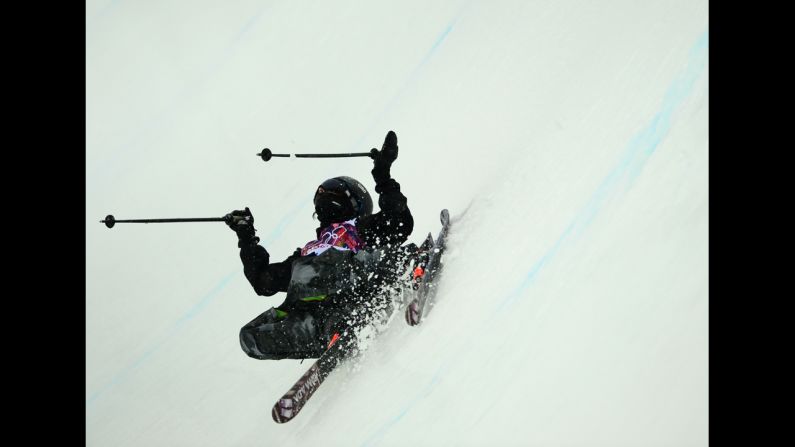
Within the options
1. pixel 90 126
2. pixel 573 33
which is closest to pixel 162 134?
pixel 90 126

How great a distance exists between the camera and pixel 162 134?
7.38 metres

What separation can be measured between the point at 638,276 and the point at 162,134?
194 inches

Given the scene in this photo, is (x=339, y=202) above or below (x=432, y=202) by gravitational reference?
below

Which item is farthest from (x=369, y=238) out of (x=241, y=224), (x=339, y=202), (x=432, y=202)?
(x=432, y=202)

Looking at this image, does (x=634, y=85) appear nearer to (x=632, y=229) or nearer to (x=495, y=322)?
(x=632, y=229)

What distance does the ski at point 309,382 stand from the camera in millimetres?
3992

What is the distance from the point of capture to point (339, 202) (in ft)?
13.9

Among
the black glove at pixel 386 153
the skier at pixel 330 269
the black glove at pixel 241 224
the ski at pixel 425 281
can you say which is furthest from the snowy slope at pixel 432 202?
the black glove at pixel 241 224

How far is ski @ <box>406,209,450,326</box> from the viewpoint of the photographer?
161 inches

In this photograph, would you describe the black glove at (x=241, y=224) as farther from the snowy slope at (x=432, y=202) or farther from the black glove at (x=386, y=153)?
the snowy slope at (x=432, y=202)

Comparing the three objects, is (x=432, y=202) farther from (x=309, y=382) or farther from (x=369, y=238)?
(x=309, y=382)

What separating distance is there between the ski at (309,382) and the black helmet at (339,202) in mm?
560

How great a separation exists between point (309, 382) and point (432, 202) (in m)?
1.57

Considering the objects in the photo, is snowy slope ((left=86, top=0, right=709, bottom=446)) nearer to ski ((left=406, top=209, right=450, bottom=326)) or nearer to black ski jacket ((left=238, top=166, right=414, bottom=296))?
ski ((left=406, top=209, right=450, bottom=326))
